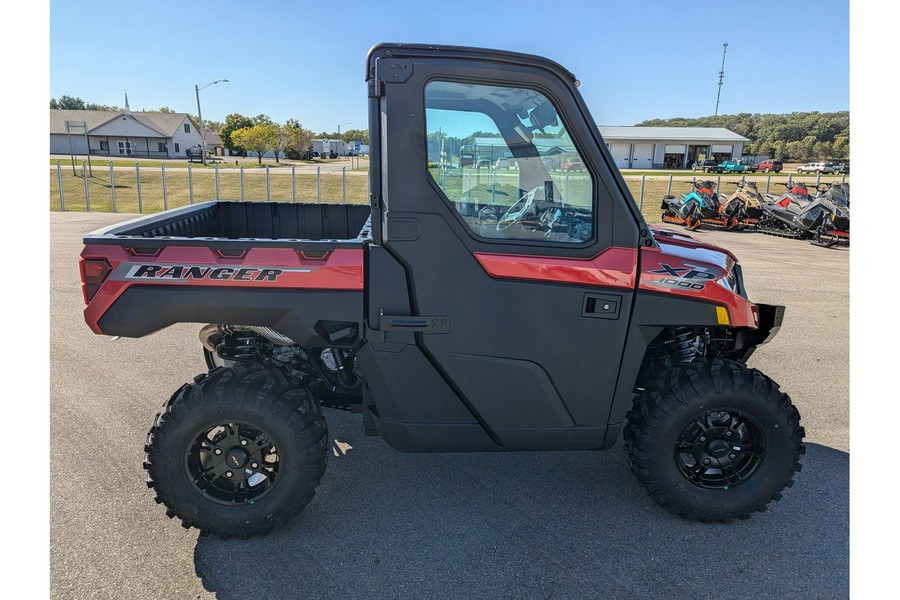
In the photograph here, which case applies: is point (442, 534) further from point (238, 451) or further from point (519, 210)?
point (519, 210)

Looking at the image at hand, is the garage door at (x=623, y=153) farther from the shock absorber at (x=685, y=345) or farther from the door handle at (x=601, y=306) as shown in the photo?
the door handle at (x=601, y=306)

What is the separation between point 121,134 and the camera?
220 ft

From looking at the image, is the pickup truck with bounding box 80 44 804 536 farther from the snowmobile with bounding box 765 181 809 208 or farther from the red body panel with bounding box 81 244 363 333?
the snowmobile with bounding box 765 181 809 208

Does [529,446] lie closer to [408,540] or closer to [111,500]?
[408,540]

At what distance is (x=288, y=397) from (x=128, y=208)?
20470 mm

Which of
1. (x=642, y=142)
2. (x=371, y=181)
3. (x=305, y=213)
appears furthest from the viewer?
(x=642, y=142)

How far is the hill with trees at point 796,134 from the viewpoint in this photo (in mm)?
68812

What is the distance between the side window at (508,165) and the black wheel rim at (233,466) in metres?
1.57

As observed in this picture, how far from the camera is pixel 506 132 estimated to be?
2.77 m

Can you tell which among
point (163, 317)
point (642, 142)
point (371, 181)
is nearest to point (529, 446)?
point (371, 181)

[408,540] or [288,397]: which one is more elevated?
[288,397]

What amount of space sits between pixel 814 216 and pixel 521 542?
1456 centimetres

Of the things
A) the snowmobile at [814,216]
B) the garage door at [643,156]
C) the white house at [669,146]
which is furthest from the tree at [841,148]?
the snowmobile at [814,216]

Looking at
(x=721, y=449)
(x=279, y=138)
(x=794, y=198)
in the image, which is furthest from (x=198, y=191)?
(x=279, y=138)
